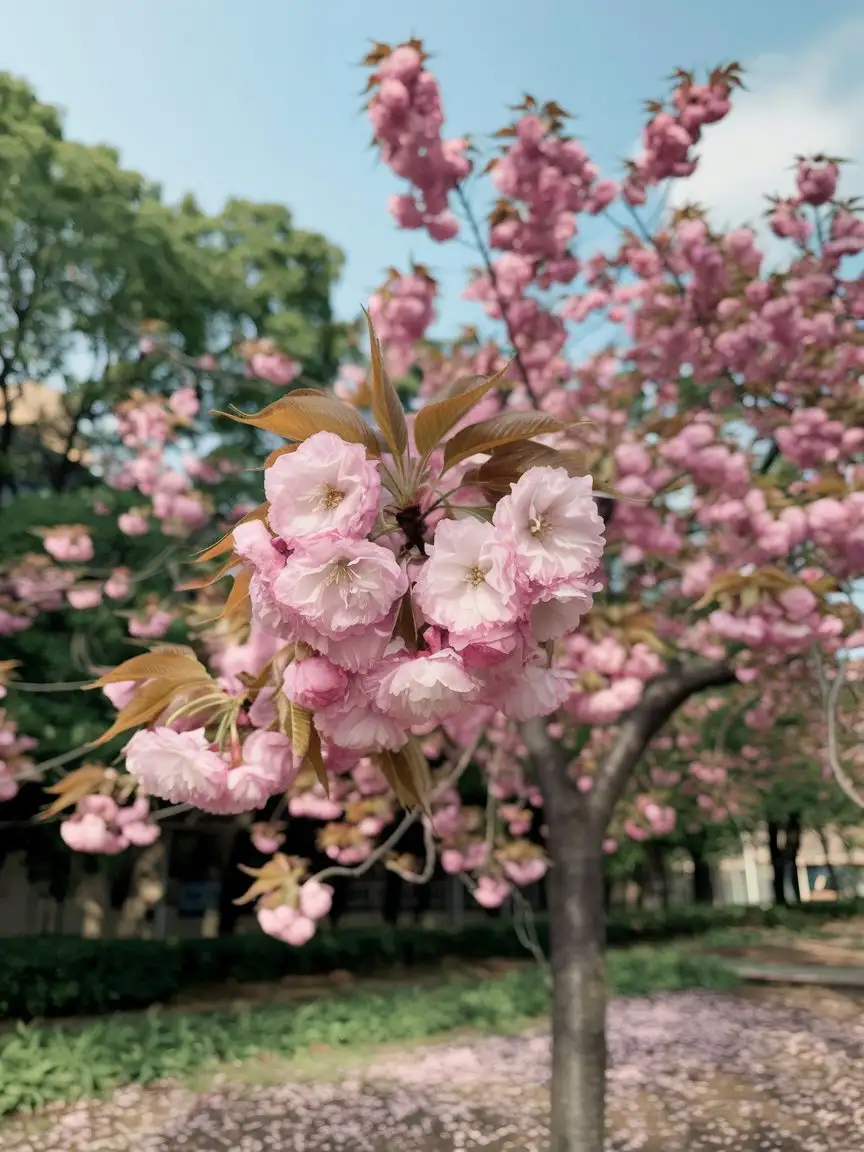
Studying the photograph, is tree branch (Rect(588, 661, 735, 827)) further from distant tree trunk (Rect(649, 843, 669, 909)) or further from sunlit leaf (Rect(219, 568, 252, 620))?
distant tree trunk (Rect(649, 843, 669, 909))

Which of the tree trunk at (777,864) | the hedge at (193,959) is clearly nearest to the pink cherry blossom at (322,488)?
the hedge at (193,959)

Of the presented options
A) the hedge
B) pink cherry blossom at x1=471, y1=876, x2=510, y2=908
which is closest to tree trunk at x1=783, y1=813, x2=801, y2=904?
the hedge

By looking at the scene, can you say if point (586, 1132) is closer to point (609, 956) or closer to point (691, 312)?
point (691, 312)

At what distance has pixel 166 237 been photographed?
13.7 metres

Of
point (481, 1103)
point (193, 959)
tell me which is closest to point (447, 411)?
point (481, 1103)

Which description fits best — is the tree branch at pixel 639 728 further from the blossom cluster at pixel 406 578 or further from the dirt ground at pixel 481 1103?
the blossom cluster at pixel 406 578

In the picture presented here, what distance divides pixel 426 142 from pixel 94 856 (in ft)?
41.4

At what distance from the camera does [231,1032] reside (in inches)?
363

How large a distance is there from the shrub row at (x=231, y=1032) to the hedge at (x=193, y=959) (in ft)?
2.37

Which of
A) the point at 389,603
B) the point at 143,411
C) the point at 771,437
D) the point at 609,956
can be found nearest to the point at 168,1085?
the point at 143,411

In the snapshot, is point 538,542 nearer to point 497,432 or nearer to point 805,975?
point 497,432

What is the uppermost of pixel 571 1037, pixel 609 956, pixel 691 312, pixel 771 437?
pixel 691 312

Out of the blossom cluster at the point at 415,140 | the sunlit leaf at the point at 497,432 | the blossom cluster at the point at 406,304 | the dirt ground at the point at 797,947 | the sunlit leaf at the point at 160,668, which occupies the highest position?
the blossom cluster at the point at 415,140

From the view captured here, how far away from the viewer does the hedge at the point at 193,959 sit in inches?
426
